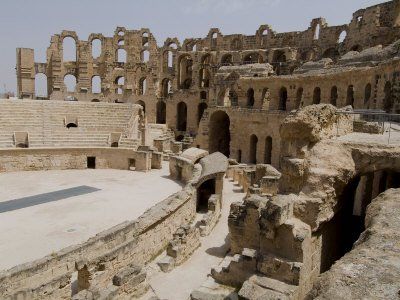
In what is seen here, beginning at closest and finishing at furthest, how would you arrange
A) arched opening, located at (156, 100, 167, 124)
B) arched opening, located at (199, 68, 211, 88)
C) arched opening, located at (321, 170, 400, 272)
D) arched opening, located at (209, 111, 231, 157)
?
arched opening, located at (321, 170, 400, 272) < arched opening, located at (209, 111, 231, 157) < arched opening, located at (199, 68, 211, 88) < arched opening, located at (156, 100, 167, 124)

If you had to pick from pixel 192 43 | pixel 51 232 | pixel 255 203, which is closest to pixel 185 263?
pixel 255 203

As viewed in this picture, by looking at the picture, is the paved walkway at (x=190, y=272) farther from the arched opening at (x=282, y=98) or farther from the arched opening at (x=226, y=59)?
the arched opening at (x=226, y=59)

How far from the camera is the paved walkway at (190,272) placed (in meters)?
9.55

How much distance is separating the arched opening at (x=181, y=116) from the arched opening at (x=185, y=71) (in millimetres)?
2519

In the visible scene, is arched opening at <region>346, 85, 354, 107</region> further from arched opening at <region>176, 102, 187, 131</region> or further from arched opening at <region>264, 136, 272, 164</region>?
arched opening at <region>176, 102, 187, 131</region>

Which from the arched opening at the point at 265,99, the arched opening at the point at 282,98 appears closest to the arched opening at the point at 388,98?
the arched opening at the point at 282,98

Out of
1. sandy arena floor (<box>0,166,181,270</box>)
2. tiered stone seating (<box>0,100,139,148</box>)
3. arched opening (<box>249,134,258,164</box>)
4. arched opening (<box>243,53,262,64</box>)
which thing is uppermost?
arched opening (<box>243,53,262,64</box>)

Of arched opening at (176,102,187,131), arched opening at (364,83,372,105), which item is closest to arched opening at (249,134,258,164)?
arched opening at (364,83,372,105)

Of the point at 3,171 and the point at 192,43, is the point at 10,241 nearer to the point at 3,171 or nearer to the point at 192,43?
the point at 3,171

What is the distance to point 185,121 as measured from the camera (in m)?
36.4

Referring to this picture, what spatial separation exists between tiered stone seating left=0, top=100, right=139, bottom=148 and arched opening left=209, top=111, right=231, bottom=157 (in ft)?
21.8

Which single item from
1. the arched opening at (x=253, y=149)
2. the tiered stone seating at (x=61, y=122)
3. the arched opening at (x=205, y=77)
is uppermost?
the arched opening at (x=205, y=77)

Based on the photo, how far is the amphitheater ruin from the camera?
771 centimetres

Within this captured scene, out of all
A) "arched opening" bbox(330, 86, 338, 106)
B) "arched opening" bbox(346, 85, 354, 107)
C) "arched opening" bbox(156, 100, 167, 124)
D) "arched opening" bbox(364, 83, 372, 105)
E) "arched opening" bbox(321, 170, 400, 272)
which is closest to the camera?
"arched opening" bbox(321, 170, 400, 272)
